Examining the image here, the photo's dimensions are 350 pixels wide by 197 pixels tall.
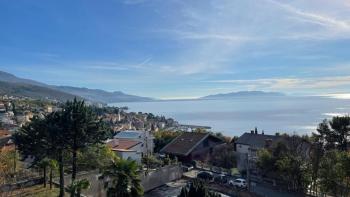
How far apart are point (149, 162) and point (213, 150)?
1205cm

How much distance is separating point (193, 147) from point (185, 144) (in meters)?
1.78

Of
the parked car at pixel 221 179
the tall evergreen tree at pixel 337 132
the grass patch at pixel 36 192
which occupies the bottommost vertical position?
the parked car at pixel 221 179

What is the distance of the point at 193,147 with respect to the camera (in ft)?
143

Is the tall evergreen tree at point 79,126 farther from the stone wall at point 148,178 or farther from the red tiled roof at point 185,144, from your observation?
the red tiled roof at point 185,144

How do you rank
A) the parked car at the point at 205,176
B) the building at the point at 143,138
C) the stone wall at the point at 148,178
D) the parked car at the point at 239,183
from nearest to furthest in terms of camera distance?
the stone wall at the point at 148,178 < the parked car at the point at 239,183 < the parked car at the point at 205,176 < the building at the point at 143,138

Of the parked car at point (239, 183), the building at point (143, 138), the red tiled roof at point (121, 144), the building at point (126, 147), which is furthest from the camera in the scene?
the building at point (143, 138)

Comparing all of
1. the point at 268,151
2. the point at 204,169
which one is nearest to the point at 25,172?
the point at 204,169

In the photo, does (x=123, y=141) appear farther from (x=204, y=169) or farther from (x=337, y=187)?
(x=337, y=187)

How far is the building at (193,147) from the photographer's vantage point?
143 ft

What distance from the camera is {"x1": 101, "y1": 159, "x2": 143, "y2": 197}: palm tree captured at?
1866cm

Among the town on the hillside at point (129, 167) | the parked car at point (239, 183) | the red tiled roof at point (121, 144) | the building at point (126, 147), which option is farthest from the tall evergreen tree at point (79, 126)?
the red tiled roof at point (121, 144)

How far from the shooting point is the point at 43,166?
24641 millimetres

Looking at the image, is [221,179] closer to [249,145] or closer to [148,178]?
[148,178]

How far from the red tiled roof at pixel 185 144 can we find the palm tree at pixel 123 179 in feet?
78.6
